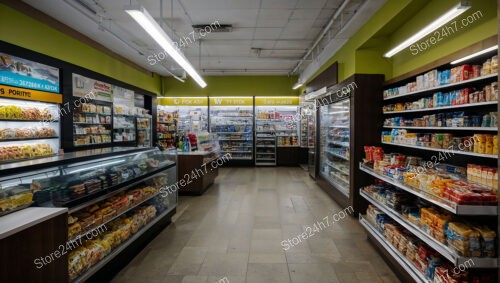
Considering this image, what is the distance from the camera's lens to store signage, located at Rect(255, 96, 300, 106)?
40.9 ft

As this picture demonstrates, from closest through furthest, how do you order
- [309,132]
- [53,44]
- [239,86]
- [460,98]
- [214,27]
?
1. [460,98]
2. [53,44]
3. [214,27]
4. [309,132]
5. [239,86]

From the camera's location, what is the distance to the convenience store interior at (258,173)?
2.54 metres

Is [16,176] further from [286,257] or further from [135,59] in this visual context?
[135,59]

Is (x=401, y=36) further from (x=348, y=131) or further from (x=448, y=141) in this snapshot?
(x=448, y=141)

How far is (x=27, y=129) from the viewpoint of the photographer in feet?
18.3

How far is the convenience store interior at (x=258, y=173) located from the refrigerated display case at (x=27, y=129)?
0.10 feet

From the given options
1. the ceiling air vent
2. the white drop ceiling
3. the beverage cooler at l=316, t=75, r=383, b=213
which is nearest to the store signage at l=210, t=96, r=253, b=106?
the white drop ceiling

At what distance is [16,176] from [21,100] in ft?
14.1

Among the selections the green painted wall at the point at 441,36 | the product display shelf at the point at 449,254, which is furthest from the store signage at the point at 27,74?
the green painted wall at the point at 441,36

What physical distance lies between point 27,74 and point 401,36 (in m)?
6.84

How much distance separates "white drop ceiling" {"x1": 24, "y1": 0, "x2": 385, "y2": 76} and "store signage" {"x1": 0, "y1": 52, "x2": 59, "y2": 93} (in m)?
1.07

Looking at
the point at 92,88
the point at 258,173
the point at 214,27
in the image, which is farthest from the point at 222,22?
the point at 258,173

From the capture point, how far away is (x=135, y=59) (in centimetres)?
945

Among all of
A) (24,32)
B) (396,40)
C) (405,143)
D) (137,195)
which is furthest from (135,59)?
(405,143)
